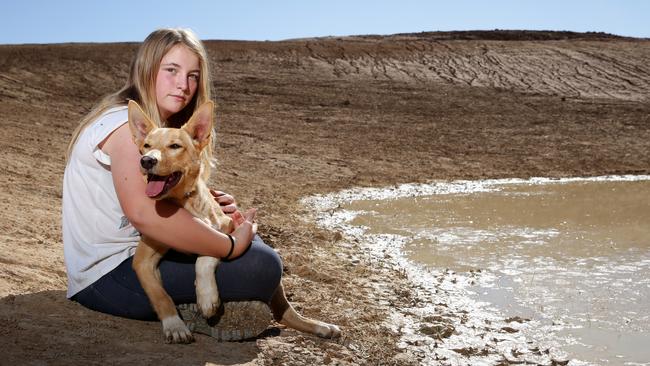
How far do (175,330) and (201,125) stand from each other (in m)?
1.01

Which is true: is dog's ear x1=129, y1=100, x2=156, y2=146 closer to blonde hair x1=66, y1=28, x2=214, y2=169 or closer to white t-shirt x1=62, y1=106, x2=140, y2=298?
white t-shirt x1=62, y1=106, x2=140, y2=298

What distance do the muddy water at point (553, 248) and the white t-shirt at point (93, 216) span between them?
2897 millimetres

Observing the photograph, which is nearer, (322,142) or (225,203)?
(225,203)

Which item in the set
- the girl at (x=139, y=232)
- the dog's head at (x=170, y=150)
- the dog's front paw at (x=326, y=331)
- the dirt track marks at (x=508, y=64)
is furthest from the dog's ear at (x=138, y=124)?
the dirt track marks at (x=508, y=64)

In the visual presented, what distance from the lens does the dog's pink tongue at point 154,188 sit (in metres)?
3.27

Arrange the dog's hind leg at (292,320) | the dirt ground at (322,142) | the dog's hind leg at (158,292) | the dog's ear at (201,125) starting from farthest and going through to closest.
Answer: the dog's hind leg at (292,320)
the dirt ground at (322,142)
the dog's hind leg at (158,292)
the dog's ear at (201,125)

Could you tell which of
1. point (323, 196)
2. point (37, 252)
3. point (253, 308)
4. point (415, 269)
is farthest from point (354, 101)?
point (253, 308)

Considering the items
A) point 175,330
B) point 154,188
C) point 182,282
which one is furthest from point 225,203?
point 154,188

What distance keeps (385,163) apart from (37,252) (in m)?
9.08

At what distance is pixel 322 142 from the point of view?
1545cm

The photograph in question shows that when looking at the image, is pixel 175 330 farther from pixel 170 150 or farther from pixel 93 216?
pixel 170 150

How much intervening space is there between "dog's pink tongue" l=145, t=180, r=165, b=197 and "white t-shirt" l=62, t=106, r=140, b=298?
42 centimetres

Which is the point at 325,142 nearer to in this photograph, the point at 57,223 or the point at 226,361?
the point at 57,223

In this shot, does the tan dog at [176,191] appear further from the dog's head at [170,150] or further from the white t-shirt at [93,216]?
the white t-shirt at [93,216]
